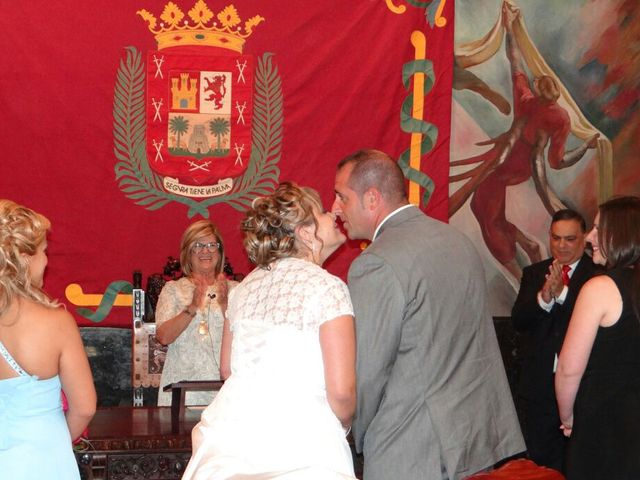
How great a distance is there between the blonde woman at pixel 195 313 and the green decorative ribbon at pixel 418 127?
167 centimetres

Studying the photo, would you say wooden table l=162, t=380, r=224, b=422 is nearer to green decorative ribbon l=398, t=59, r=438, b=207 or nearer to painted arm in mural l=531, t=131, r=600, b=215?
green decorative ribbon l=398, t=59, r=438, b=207

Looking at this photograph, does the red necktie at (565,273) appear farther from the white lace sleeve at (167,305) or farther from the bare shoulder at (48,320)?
the bare shoulder at (48,320)

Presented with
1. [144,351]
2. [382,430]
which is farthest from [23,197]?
[382,430]

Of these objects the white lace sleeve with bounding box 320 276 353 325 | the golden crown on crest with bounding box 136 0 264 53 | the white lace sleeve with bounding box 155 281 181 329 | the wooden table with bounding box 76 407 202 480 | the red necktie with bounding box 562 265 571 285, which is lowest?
the wooden table with bounding box 76 407 202 480

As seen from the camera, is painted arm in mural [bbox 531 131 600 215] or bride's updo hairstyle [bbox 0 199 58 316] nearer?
bride's updo hairstyle [bbox 0 199 58 316]

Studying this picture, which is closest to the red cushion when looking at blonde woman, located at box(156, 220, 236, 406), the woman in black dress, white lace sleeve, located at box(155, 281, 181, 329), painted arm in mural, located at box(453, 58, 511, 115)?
the woman in black dress

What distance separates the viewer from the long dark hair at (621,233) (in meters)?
3.68

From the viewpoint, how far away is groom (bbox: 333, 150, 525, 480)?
3.09m

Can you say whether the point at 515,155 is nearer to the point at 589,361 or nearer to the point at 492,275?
the point at 492,275

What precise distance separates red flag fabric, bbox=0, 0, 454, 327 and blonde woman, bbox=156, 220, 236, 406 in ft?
2.69

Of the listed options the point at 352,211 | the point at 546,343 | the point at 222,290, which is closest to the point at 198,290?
the point at 222,290

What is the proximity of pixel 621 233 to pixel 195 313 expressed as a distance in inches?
96.7

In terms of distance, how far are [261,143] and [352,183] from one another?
9.51 ft

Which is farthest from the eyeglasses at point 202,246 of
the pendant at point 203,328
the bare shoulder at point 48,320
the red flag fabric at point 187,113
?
the bare shoulder at point 48,320
